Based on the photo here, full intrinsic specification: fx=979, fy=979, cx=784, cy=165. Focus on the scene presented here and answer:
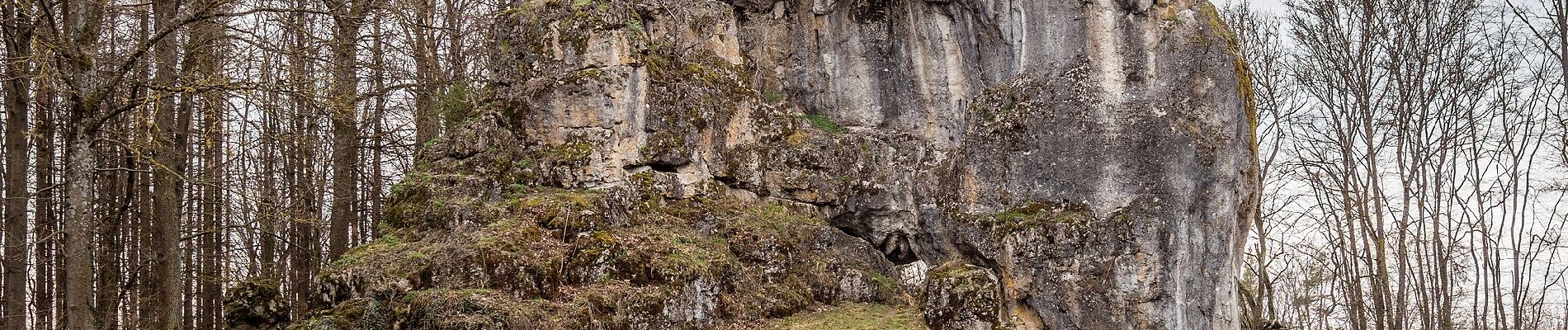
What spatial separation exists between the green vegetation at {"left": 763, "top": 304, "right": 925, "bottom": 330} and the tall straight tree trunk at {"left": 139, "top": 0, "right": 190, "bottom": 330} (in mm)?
5956

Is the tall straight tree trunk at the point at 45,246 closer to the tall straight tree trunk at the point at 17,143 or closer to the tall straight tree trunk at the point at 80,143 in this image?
the tall straight tree trunk at the point at 17,143

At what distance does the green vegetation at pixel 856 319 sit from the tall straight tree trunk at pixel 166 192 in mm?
5956

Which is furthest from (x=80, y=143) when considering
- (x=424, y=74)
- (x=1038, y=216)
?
(x=1038, y=216)

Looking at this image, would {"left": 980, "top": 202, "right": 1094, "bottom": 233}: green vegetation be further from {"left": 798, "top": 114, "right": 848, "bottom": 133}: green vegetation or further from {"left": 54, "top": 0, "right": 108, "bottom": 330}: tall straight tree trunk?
{"left": 54, "top": 0, "right": 108, "bottom": 330}: tall straight tree trunk

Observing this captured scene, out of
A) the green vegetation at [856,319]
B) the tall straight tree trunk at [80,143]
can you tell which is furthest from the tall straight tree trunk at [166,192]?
the green vegetation at [856,319]

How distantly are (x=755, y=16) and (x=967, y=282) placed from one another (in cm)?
492

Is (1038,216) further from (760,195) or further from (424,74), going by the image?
(424,74)

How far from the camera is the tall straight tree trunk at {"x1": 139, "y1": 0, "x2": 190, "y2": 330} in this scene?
8701mm

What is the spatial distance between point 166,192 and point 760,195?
20.7 feet

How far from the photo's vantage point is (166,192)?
9859 millimetres

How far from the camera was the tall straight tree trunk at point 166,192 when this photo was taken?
28.5 ft

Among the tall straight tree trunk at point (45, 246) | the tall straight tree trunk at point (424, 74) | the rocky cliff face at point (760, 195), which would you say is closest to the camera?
the rocky cliff face at point (760, 195)

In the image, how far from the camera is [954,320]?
9969 mm

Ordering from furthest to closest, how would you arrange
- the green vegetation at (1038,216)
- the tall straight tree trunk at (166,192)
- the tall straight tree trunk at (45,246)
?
the tall straight tree trunk at (45,246), the green vegetation at (1038,216), the tall straight tree trunk at (166,192)
